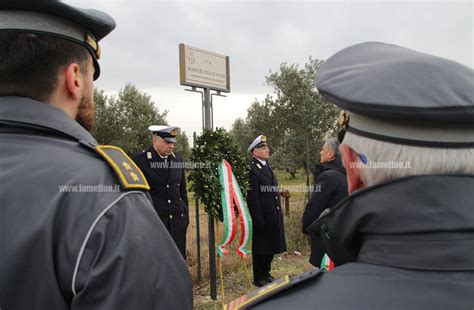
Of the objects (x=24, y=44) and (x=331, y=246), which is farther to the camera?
(x=24, y=44)

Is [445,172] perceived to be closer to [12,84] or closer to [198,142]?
[12,84]

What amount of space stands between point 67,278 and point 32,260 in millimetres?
Result: 99

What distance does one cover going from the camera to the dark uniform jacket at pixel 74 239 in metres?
0.94

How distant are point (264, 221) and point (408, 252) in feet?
16.0

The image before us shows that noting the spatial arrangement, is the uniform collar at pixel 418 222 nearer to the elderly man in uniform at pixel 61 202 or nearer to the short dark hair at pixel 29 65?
the elderly man in uniform at pixel 61 202

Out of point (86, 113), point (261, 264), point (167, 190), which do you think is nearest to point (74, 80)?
point (86, 113)

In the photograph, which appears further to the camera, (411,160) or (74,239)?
(74,239)

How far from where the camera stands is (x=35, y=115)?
1.09m

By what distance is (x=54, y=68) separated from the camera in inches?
45.5

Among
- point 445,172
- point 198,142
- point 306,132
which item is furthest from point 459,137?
point 306,132

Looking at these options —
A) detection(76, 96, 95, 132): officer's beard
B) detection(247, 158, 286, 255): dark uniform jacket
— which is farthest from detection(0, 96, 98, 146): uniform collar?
detection(247, 158, 286, 255): dark uniform jacket

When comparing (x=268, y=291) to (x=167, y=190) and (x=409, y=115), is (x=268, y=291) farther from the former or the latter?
(x=167, y=190)

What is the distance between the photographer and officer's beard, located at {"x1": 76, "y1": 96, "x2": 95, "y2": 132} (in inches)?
49.6

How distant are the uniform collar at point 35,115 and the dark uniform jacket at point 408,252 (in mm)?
749
